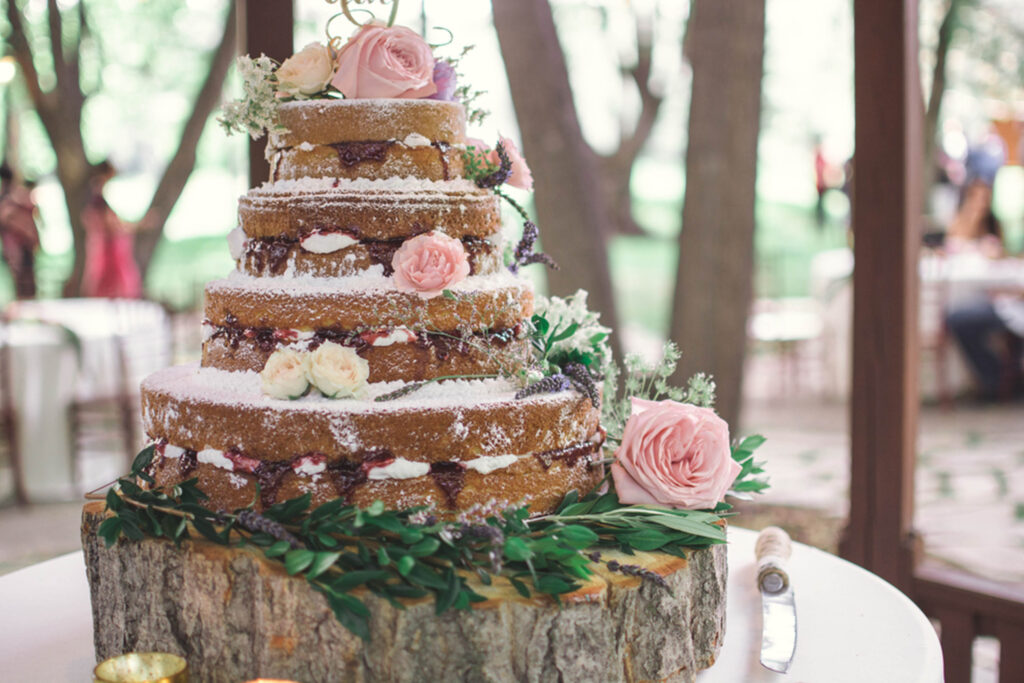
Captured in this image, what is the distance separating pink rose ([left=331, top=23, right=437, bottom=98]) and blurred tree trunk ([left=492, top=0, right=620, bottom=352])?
242cm

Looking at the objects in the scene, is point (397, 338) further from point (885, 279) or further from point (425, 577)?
point (885, 279)

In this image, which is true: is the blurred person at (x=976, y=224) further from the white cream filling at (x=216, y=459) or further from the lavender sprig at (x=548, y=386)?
the white cream filling at (x=216, y=459)

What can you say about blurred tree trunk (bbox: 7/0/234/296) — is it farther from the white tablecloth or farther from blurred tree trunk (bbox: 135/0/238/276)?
the white tablecloth

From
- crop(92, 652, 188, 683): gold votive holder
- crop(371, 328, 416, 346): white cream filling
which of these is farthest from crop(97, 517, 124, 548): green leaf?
crop(371, 328, 416, 346): white cream filling

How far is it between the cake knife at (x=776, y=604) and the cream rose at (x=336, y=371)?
3.32 ft

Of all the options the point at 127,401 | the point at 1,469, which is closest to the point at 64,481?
the point at 127,401

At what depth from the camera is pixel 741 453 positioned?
8.43 feet

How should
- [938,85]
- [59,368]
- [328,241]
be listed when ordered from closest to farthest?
1. [328,241]
2. [59,368]
3. [938,85]

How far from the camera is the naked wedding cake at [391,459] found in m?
1.84

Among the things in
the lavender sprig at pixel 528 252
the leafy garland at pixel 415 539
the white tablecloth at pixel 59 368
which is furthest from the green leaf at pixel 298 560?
the white tablecloth at pixel 59 368

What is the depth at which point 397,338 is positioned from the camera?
6.76ft

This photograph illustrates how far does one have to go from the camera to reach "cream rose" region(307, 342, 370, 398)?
197 cm

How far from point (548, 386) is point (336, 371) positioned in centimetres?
46

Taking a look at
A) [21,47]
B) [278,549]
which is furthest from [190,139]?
[278,549]
